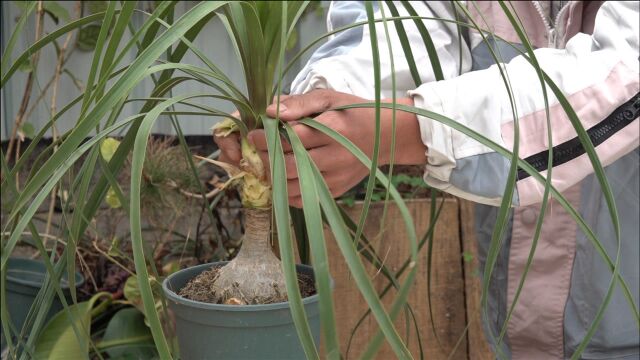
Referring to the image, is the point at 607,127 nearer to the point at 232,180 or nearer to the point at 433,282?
the point at 232,180

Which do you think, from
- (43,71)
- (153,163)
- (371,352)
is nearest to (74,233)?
(371,352)

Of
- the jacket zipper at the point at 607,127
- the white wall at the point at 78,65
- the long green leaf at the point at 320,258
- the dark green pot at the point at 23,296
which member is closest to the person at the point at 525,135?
the jacket zipper at the point at 607,127

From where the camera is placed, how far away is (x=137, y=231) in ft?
1.48

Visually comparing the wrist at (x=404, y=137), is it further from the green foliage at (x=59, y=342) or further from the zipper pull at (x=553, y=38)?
the green foliage at (x=59, y=342)

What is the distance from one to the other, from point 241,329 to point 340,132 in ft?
0.66

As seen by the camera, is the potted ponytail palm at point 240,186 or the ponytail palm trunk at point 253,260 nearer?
the potted ponytail palm at point 240,186

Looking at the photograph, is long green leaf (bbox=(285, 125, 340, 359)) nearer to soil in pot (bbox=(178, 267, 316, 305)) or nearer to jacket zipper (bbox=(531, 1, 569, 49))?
soil in pot (bbox=(178, 267, 316, 305))

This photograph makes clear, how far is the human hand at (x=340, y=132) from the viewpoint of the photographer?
0.65m

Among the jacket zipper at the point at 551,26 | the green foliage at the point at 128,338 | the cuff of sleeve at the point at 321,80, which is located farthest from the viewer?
the green foliage at the point at 128,338

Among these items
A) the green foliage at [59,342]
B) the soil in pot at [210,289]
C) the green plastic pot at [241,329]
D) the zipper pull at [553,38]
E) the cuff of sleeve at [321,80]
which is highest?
the zipper pull at [553,38]

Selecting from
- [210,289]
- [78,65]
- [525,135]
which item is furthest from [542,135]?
[78,65]

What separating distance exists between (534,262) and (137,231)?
0.70 m

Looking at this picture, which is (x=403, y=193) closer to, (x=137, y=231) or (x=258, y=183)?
(x=258, y=183)

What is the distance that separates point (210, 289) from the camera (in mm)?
684
